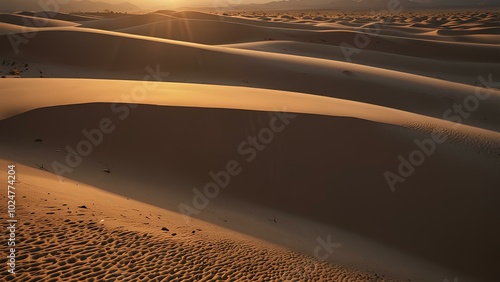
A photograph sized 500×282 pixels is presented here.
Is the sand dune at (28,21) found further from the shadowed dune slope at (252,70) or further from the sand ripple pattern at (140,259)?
the sand ripple pattern at (140,259)

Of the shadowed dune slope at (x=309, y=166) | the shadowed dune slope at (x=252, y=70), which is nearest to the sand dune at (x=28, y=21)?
the shadowed dune slope at (x=252, y=70)

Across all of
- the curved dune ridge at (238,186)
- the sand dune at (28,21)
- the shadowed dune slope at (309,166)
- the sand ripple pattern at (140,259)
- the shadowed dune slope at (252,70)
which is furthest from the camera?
the sand dune at (28,21)

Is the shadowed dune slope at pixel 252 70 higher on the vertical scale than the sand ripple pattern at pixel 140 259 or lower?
higher

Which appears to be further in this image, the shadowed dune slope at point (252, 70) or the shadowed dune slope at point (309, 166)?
the shadowed dune slope at point (252, 70)

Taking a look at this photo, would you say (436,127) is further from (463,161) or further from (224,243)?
(224,243)

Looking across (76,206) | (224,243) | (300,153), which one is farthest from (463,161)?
(76,206)

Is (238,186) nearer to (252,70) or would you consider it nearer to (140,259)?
(140,259)

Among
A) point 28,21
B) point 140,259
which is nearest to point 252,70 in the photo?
point 140,259

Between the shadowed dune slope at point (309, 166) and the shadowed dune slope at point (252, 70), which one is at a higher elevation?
the shadowed dune slope at point (252, 70)

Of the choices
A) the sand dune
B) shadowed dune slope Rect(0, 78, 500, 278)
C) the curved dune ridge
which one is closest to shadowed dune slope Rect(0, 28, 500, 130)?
the curved dune ridge

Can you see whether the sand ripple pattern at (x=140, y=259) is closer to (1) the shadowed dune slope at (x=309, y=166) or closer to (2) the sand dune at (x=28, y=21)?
(1) the shadowed dune slope at (x=309, y=166)

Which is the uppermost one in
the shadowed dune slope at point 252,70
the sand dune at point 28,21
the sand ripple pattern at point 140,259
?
the sand dune at point 28,21

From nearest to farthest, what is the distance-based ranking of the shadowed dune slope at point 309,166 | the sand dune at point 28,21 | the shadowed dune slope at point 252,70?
the shadowed dune slope at point 309,166
the shadowed dune slope at point 252,70
the sand dune at point 28,21

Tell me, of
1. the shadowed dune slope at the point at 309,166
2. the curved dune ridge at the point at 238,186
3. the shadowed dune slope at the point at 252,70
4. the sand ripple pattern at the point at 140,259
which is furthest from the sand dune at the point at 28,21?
the sand ripple pattern at the point at 140,259
